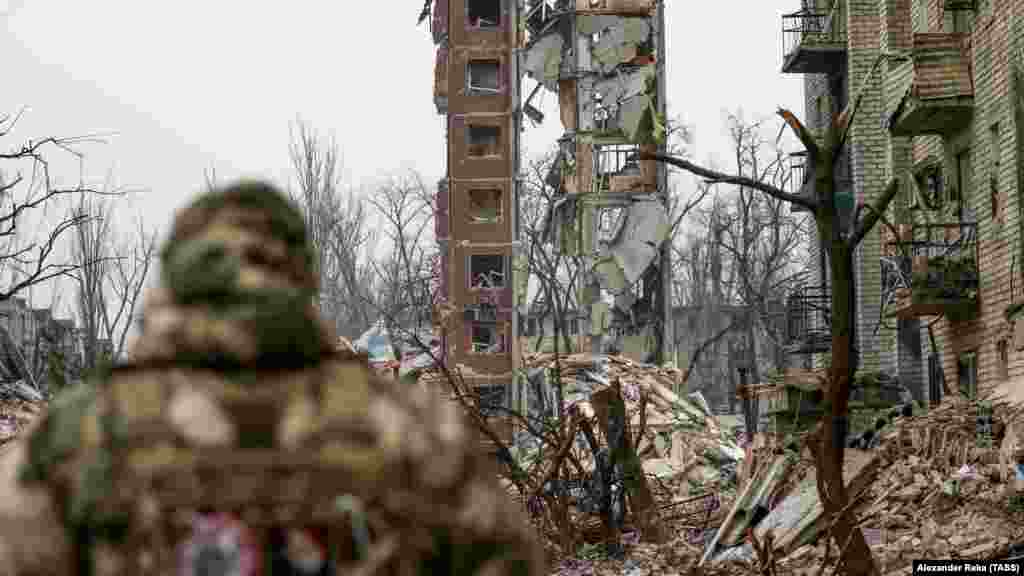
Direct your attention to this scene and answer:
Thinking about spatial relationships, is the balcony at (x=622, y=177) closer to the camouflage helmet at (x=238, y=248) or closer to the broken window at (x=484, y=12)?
the broken window at (x=484, y=12)

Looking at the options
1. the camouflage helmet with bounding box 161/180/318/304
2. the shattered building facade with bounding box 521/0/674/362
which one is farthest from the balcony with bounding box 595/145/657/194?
the camouflage helmet with bounding box 161/180/318/304

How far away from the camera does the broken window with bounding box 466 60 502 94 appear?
176 ft

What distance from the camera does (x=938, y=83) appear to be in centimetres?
2502

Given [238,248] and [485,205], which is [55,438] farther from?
[485,205]

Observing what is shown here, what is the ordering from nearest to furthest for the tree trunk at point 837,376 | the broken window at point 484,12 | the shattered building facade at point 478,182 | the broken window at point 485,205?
the tree trunk at point 837,376 < the shattered building facade at point 478,182 < the broken window at point 485,205 < the broken window at point 484,12

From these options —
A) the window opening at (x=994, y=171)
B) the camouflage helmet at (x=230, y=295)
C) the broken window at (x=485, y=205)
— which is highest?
the broken window at (x=485, y=205)

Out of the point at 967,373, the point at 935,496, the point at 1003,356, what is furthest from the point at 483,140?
the point at 935,496

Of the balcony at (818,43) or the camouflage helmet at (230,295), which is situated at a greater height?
the balcony at (818,43)

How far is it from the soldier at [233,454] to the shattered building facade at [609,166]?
159ft

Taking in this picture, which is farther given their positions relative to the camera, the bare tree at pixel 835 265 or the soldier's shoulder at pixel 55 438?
the bare tree at pixel 835 265

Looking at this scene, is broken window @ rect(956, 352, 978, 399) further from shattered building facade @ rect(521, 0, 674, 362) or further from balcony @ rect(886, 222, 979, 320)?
shattered building facade @ rect(521, 0, 674, 362)

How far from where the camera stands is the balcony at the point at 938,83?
2480cm

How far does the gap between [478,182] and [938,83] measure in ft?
94.8

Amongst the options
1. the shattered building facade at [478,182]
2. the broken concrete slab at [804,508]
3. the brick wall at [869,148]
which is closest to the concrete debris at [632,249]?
the shattered building facade at [478,182]
